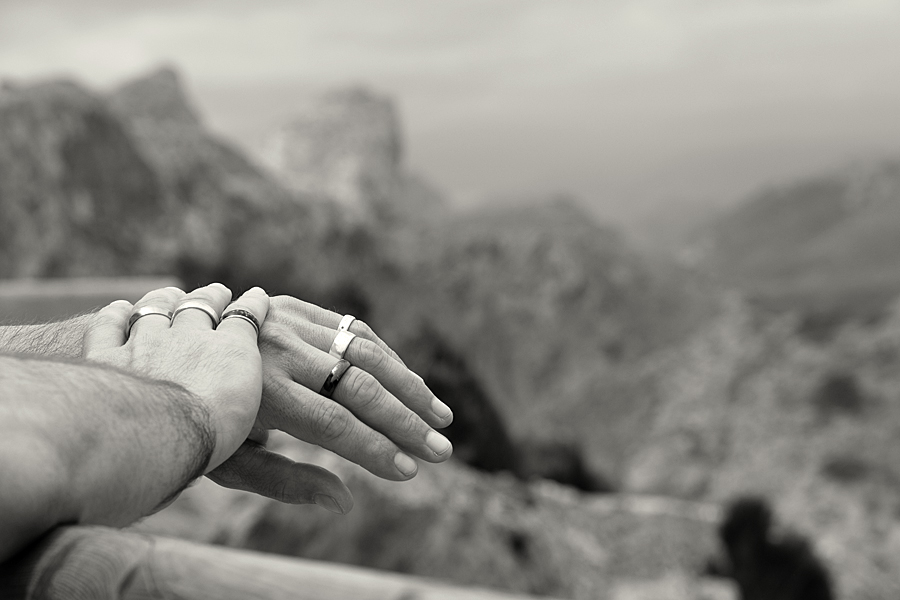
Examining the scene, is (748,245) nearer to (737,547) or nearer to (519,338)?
(519,338)

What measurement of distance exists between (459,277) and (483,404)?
16.1 feet

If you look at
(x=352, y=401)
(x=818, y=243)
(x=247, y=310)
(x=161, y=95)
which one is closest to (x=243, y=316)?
(x=247, y=310)

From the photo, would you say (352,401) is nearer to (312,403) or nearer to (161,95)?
(312,403)

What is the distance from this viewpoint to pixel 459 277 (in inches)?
546

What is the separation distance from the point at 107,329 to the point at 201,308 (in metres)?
0.18

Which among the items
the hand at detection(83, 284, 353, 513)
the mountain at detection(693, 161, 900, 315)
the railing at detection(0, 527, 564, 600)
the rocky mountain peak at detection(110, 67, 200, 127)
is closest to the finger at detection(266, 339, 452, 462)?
the hand at detection(83, 284, 353, 513)

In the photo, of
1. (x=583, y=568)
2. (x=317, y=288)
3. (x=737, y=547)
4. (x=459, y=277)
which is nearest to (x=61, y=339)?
(x=583, y=568)

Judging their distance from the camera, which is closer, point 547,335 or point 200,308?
point 200,308

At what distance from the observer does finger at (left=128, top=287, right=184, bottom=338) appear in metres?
1.39

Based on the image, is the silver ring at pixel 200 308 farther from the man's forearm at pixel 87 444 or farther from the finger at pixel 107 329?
the man's forearm at pixel 87 444

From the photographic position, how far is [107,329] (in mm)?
1433

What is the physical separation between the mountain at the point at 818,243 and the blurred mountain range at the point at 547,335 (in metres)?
0.07

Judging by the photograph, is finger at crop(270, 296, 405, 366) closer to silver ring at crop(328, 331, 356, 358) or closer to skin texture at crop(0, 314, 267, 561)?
silver ring at crop(328, 331, 356, 358)

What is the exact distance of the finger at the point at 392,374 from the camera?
141 cm
